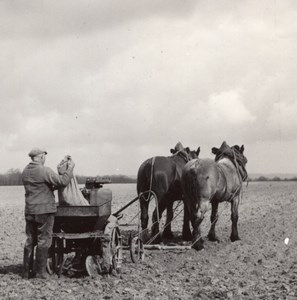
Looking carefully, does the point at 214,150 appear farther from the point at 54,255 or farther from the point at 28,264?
the point at 28,264

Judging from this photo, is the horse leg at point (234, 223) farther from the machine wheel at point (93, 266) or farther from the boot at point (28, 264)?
the boot at point (28, 264)

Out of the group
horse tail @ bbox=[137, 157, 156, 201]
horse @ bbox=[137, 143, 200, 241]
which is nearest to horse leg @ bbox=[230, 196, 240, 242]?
horse @ bbox=[137, 143, 200, 241]

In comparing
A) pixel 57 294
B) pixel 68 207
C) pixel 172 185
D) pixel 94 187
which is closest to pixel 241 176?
pixel 172 185

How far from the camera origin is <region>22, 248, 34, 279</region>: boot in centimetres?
796

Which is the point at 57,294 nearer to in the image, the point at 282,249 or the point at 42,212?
the point at 42,212

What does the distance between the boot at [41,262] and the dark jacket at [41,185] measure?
1.86ft

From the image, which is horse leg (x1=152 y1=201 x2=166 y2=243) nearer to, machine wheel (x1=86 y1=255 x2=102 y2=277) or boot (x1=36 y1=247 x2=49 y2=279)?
machine wheel (x1=86 y1=255 x2=102 y2=277)

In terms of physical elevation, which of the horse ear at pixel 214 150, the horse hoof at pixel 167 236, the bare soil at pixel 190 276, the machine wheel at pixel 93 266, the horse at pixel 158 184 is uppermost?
the horse ear at pixel 214 150

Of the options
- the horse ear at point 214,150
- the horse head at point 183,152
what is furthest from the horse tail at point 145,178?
the horse ear at point 214,150

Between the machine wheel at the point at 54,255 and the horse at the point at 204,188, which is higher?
the horse at the point at 204,188

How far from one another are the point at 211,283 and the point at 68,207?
7.81ft

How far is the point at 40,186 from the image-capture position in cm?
803

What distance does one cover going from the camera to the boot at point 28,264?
7.96 meters

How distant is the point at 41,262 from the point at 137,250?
233 centimetres
